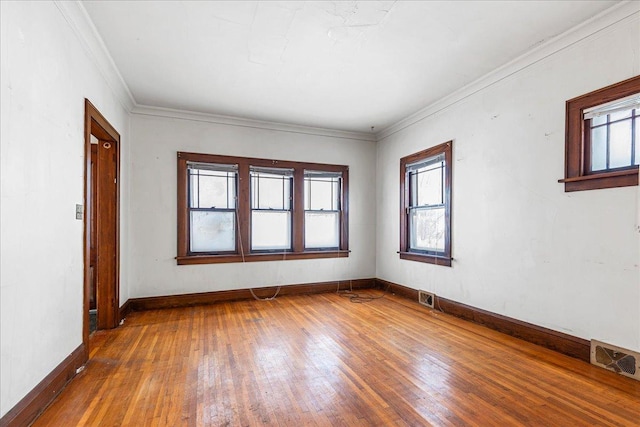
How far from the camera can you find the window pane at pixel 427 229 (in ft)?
14.9

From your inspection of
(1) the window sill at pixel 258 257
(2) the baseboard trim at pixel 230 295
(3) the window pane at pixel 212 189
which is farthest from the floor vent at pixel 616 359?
(3) the window pane at pixel 212 189

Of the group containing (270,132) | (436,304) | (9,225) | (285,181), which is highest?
(270,132)

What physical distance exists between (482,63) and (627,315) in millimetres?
2666

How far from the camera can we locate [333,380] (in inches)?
95.3

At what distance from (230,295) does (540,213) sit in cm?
428

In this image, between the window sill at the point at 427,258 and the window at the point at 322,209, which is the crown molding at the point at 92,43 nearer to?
the window at the point at 322,209

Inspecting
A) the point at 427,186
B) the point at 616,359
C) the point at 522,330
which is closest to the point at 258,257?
the point at 427,186

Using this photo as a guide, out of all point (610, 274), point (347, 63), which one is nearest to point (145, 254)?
point (347, 63)

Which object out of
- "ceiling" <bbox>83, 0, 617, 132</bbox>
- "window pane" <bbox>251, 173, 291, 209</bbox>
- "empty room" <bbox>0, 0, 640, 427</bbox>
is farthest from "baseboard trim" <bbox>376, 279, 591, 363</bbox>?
"window pane" <bbox>251, 173, 291, 209</bbox>

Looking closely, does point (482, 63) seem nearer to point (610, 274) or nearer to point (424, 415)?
point (610, 274)

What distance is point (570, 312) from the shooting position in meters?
2.86

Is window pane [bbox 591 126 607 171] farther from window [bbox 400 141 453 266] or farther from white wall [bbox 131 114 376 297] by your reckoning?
white wall [bbox 131 114 376 297]

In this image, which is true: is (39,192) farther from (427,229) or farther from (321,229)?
(427,229)

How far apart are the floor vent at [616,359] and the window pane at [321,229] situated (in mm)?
3811
